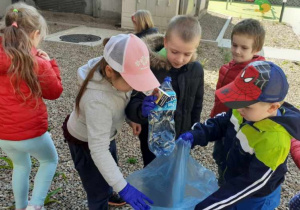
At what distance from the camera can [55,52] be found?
6184mm

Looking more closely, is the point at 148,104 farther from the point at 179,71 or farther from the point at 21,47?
the point at 21,47

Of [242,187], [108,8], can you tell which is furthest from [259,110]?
[108,8]

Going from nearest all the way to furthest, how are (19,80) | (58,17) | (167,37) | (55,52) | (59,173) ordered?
(19,80) → (167,37) → (59,173) → (55,52) → (58,17)

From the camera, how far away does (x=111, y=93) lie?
1613 mm

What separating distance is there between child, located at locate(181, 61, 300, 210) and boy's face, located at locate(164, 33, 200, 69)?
19.0 inches

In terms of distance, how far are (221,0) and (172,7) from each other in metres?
13.4

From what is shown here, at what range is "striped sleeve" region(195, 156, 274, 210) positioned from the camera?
53.9 inches

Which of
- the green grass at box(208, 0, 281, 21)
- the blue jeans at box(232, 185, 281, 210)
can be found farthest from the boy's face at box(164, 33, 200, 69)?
the green grass at box(208, 0, 281, 21)

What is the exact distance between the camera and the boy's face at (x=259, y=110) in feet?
4.62

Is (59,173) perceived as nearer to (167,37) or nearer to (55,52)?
(167,37)

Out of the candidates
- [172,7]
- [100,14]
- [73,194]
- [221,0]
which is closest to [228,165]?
[73,194]

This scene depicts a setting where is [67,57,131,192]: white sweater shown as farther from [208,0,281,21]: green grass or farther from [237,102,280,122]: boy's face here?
[208,0,281,21]: green grass

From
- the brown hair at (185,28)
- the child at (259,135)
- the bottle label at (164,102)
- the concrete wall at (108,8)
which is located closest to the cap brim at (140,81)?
the bottle label at (164,102)

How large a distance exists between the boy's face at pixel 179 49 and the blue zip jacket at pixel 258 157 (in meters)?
0.58
